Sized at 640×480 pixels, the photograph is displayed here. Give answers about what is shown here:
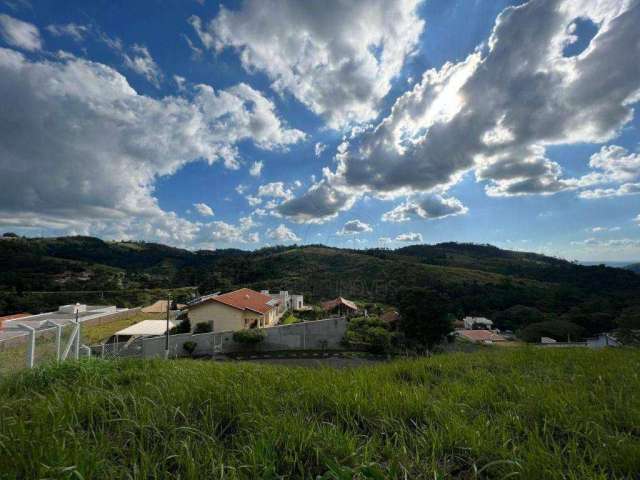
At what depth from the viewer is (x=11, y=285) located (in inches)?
1950

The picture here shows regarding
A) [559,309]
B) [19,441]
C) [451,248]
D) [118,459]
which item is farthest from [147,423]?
[451,248]

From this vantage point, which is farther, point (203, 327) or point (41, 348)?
point (203, 327)

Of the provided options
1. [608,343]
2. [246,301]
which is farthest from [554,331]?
[246,301]

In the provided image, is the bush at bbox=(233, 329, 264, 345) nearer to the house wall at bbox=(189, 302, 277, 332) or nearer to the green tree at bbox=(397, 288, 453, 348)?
the house wall at bbox=(189, 302, 277, 332)

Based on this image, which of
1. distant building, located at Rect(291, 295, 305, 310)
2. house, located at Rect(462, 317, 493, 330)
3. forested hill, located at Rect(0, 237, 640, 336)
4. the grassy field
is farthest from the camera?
forested hill, located at Rect(0, 237, 640, 336)

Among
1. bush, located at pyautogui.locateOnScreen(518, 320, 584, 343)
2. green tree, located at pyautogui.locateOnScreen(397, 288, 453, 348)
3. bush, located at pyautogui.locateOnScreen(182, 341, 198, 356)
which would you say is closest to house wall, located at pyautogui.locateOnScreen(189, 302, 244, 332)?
bush, located at pyautogui.locateOnScreen(182, 341, 198, 356)

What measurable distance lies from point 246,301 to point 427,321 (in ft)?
49.6

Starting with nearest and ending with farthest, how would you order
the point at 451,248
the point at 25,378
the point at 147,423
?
the point at 147,423
the point at 25,378
the point at 451,248

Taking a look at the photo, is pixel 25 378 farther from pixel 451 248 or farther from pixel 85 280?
pixel 451 248

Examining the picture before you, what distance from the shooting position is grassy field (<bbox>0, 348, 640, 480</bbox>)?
1457 millimetres

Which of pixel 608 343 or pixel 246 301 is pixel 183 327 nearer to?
pixel 246 301

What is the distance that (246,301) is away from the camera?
25.6 meters

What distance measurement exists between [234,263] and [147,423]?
237 feet

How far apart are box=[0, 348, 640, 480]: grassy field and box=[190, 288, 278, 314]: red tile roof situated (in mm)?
20947
